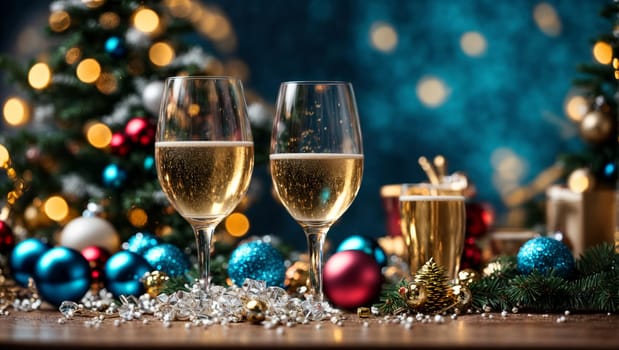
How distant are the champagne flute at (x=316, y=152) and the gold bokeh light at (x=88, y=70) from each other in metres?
1.37

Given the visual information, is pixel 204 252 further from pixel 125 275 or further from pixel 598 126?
pixel 598 126

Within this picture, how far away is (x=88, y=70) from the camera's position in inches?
86.2

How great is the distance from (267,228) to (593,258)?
2497 millimetres

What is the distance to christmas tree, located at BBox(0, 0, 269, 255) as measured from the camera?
6.52ft

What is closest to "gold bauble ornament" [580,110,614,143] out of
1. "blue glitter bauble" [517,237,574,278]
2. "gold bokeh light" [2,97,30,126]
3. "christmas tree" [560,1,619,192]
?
"christmas tree" [560,1,619,192]

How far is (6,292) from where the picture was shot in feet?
4.00

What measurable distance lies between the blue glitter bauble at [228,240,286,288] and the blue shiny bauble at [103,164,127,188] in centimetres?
88

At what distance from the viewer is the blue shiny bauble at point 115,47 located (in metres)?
2.15

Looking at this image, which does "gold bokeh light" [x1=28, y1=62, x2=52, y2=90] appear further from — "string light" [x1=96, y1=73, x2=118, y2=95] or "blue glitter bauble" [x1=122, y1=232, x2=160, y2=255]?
"blue glitter bauble" [x1=122, y1=232, x2=160, y2=255]

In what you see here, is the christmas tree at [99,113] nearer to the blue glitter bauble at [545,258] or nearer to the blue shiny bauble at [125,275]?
the blue shiny bauble at [125,275]

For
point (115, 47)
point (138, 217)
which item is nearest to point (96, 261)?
point (138, 217)

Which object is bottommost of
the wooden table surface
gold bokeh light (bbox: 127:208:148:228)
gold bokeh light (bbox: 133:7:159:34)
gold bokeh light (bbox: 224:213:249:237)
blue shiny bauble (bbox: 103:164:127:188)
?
gold bokeh light (bbox: 224:213:249:237)

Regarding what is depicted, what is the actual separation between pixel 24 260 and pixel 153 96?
0.86 m

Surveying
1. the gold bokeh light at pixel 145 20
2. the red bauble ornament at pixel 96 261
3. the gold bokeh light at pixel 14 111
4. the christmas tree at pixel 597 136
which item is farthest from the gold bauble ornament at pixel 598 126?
the gold bokeh light at pixel 14 111
